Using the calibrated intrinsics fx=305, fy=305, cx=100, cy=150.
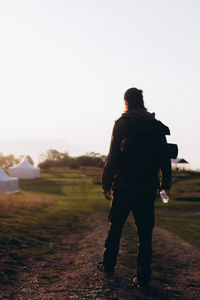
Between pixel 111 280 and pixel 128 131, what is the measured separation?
2.26 meters

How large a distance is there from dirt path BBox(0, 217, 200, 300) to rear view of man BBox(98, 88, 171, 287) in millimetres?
442

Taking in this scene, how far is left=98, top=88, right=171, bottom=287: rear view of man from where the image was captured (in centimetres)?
460

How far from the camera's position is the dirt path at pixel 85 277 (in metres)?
4.18

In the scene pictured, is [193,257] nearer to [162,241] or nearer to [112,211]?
[162,241]

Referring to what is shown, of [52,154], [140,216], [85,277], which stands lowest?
[85,277]

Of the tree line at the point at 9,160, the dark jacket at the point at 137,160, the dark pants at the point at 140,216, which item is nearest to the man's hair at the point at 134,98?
the dark jacket at the point at 137,160

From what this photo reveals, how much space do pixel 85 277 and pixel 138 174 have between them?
6.10ft

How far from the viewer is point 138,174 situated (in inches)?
182

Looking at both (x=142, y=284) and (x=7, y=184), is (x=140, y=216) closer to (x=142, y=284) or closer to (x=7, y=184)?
(x=142, y=284)

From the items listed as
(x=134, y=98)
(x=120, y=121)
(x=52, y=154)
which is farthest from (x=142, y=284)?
(x=52, y=154)

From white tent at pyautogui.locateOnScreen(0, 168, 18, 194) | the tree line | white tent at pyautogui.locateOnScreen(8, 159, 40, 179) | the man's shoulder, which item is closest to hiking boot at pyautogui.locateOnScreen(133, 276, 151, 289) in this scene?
the man's shoulder

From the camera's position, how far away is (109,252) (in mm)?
4785

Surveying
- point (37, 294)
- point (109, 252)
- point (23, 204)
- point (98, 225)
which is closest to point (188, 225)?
point (98, 225)

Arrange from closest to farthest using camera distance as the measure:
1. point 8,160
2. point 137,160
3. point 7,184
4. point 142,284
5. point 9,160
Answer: point 142,284
point 137,160
point 7,184
point 8,160
point 9,160
